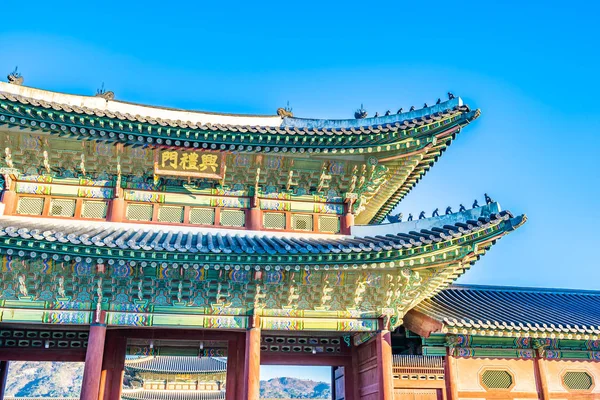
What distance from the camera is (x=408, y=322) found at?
14398 millimetres

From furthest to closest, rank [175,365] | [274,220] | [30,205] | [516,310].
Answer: [175,365]
[516,310]
[274,220]
[30,205]

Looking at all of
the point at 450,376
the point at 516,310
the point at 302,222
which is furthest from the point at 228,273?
the point at 516,310

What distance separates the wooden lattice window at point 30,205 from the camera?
13539 mm

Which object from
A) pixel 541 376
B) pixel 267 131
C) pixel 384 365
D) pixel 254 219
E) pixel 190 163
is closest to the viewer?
pixel 384 365

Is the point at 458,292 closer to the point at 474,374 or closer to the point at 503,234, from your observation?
the point at 474,374


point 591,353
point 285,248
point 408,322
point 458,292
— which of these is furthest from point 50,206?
point 591,353

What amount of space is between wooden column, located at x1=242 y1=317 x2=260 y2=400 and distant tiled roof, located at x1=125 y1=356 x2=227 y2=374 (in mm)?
22170

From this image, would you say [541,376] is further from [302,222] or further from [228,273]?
[228,273]

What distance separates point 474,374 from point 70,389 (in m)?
132

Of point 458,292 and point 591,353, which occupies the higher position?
point 458,292

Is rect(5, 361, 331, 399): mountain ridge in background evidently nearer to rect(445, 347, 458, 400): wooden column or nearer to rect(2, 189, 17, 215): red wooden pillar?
rect(445, 347, 458, 400): wooden column

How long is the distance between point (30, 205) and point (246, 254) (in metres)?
6.41

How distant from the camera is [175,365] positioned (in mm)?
33594

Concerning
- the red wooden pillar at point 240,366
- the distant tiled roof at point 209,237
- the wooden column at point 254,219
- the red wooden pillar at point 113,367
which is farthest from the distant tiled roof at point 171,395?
the wooden column at point 254,219
